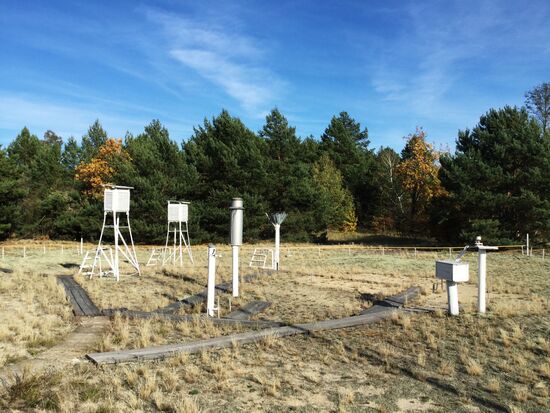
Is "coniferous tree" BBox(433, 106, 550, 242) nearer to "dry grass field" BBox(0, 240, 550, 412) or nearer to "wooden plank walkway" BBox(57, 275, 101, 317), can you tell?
"dry grass field" BBox(0, 240, 550, 412)

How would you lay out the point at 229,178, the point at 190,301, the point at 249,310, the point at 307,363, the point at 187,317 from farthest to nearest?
1. the point at 229,178
2. the point at 190,301
3. the point at 249,310
4. the point at 187,317
5. the point at 307,363

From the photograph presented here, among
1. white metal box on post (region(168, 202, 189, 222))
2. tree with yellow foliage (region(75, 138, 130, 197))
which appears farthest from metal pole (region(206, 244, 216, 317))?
tree with yellow foliage (region(75, 138, 130, 197))

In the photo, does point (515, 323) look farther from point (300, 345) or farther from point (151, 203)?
point (151, 203)

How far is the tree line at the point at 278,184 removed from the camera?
120ft

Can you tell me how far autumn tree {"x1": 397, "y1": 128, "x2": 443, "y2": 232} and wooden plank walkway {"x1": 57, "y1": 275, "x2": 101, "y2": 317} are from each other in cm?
4057

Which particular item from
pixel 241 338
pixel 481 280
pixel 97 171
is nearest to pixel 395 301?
pixel 481 280

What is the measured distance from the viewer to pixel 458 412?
5.58 meters

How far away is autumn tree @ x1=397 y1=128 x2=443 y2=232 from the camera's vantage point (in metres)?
50.5

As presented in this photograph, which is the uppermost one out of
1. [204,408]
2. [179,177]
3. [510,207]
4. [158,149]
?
[158,149]

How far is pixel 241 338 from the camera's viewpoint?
8633 millimetres

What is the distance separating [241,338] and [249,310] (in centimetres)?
327

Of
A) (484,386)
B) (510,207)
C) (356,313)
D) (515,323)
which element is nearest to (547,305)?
(515,323)

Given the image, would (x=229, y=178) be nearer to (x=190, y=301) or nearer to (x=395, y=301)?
(x=190, y=301)

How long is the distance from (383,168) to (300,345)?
2026 inches
